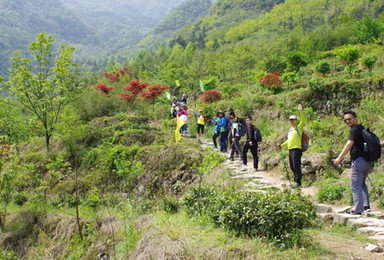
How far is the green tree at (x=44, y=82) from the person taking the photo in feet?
33.9

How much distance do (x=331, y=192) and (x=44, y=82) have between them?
414 inches

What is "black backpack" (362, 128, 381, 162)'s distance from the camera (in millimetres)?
4255

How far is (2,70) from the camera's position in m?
99.2

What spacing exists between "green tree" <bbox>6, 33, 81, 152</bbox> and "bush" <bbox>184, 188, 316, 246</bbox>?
8633mm

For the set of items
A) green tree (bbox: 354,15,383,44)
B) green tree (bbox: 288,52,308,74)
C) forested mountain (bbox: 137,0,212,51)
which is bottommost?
green tree (bbox: 288,52,308,74)

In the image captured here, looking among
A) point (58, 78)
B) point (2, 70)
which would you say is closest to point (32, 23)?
point (2, 70)

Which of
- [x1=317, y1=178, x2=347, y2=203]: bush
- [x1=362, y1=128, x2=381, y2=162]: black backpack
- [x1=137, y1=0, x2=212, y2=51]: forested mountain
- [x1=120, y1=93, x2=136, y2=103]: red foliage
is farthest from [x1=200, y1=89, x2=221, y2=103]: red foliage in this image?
[x1=137, y1=0, x2=212, y2=51]: forested mountain

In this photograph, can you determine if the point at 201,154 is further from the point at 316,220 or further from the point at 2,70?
the point at 2,70

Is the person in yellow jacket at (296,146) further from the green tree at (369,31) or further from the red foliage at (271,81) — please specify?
the green tree at (369,31)

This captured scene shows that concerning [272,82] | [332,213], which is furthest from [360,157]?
[272,82]

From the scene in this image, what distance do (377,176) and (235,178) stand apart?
3.11 meters

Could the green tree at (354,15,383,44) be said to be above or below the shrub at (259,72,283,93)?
above

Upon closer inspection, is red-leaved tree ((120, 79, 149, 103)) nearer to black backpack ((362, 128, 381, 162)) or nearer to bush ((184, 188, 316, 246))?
bush ((184, 188, 316, 246))

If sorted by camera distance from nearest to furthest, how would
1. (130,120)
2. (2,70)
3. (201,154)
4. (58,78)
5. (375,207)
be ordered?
(375,207), (201,154), (58,78), (130,120), (2,70)
